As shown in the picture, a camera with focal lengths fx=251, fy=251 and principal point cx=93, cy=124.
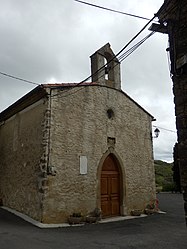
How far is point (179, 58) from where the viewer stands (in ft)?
16.8

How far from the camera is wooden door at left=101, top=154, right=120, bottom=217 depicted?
10.3 meters

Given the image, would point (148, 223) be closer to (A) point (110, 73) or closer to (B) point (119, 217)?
(B) point (119, 217)

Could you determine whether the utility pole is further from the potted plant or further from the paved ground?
the potted plant

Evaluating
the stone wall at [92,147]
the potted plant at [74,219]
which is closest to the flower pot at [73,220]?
the potted plant at [74,219]

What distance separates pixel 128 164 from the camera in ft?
37.0

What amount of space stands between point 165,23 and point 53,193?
6.20 meters

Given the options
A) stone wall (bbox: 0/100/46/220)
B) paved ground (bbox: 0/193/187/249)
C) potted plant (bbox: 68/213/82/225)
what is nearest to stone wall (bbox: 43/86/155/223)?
potted plant (bbox: 68/213/82/225)

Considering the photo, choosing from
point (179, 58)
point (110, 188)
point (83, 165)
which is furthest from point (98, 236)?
point (179, 58)

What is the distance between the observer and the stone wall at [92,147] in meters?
8.83

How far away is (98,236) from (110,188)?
12.6ft

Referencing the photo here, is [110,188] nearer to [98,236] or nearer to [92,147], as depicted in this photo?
[92,147]

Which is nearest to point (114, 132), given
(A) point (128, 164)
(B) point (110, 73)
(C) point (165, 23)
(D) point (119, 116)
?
(D) point (119, 116)

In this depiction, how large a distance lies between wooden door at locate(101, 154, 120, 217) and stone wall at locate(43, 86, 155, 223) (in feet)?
1.02

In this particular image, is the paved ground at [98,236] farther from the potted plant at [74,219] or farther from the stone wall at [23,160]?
the stone wall at [23,160]
